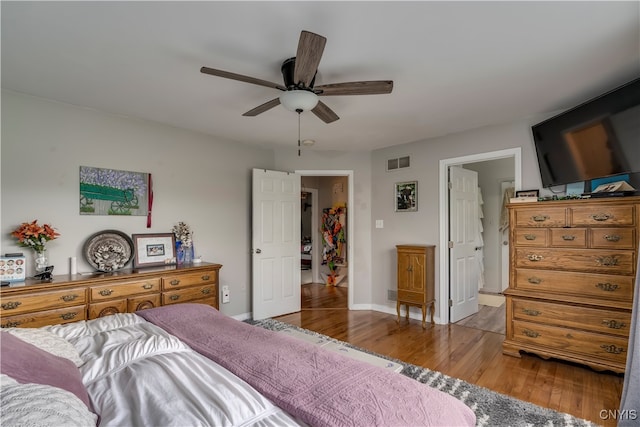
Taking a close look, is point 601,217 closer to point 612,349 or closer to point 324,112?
point 612,349

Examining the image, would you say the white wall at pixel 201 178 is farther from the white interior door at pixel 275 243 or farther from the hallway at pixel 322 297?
the hallway at pixel 322 297

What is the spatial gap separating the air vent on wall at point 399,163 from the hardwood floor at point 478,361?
6.81 ft

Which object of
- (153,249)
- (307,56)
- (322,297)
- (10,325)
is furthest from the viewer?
(322,297)

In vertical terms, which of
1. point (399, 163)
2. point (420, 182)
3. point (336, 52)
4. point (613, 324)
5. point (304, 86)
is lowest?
point (613, 324)

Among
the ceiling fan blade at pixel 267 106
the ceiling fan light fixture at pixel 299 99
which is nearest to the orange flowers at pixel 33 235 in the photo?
the ceiling fan blade at pixel 267 106

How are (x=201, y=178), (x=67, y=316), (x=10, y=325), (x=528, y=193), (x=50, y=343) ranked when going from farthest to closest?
(x=201, y=178), (x=528, y=193), (x=67, y=316), (x=10, y=325), (x=50, y=343)

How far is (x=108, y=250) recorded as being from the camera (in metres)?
3.04

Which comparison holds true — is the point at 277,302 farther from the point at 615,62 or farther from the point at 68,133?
the point at 615,62

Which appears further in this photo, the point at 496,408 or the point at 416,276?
the point at 416,276

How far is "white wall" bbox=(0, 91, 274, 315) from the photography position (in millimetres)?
2654

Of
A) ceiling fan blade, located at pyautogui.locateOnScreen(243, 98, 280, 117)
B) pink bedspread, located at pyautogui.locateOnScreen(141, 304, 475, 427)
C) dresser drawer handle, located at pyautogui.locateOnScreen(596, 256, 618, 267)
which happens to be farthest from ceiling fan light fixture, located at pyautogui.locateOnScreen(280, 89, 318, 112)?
dresser drawer handle, located at pyautogui.locateOnScreen(596, 256, 618, 267)

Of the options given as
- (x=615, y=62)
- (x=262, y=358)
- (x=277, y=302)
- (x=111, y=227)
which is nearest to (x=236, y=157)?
(x=111, y=227)

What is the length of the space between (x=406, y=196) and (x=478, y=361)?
7.15 ft

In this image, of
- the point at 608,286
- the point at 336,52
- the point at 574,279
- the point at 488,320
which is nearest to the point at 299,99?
the point at 336,52
